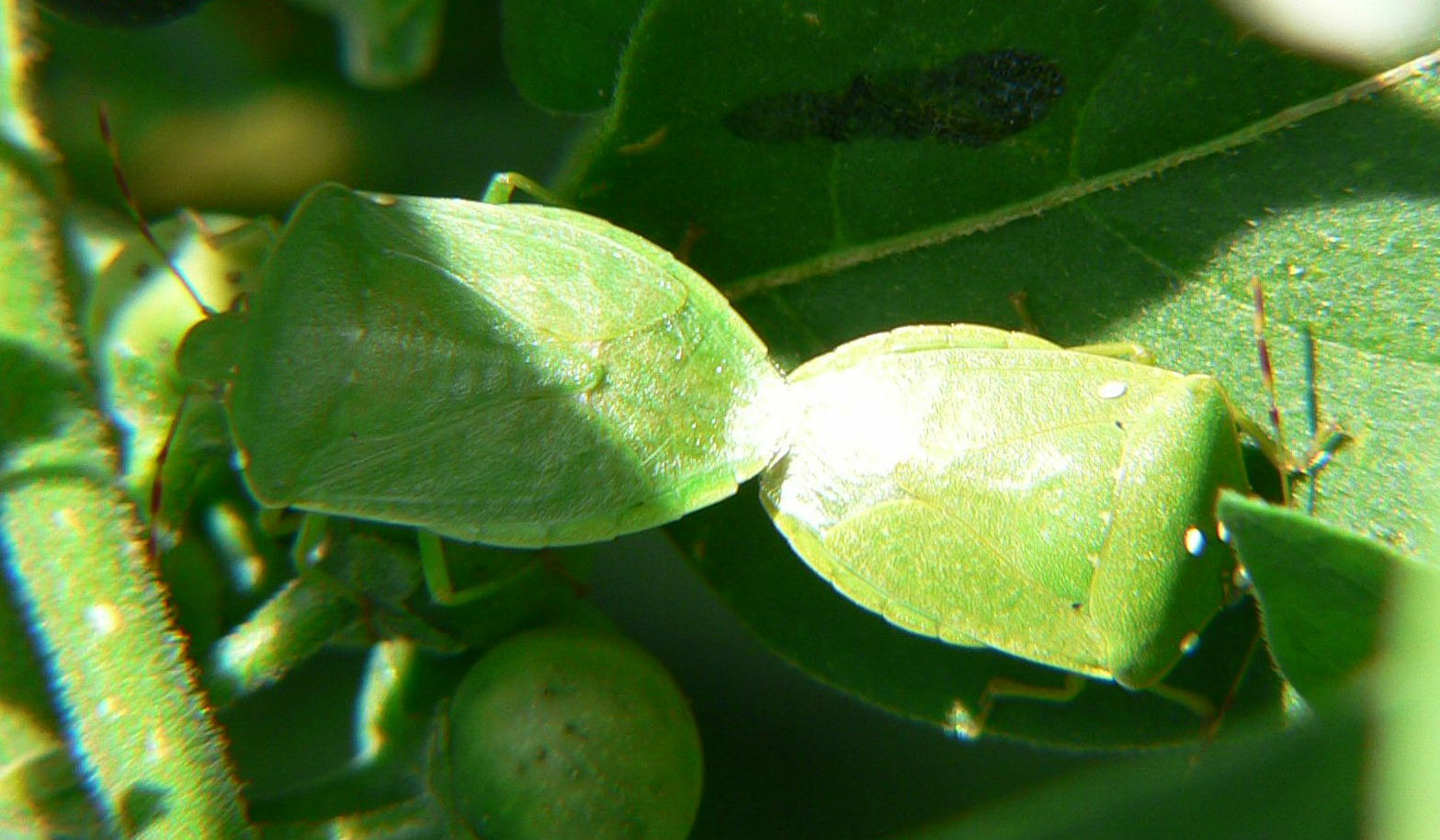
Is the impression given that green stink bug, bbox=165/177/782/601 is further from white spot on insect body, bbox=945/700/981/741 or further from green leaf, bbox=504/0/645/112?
white spot on insect body, bbox=945/700/981/741

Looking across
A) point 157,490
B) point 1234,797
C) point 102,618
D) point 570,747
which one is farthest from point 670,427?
point 1234,797

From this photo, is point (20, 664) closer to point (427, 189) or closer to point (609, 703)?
point (609, 703)

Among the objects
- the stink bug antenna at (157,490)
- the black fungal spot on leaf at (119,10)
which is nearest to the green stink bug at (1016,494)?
the stink bug antenna at (157,490)

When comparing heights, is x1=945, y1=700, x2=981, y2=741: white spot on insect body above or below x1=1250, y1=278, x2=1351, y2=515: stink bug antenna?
below

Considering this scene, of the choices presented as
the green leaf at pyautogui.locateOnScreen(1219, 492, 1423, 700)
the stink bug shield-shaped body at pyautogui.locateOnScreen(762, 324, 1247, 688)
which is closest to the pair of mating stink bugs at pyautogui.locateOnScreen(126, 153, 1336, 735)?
the stink bug shield-shaped body at pyautogui.locateOnScreen(762, 324, 1247, 688)

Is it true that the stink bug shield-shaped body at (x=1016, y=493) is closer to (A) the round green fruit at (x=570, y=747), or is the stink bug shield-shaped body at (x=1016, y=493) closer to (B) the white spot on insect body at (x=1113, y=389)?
(B) the white spot on insect body at (x=1113, y=389)

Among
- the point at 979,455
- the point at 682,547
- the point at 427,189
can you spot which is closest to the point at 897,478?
the point at 979,455
